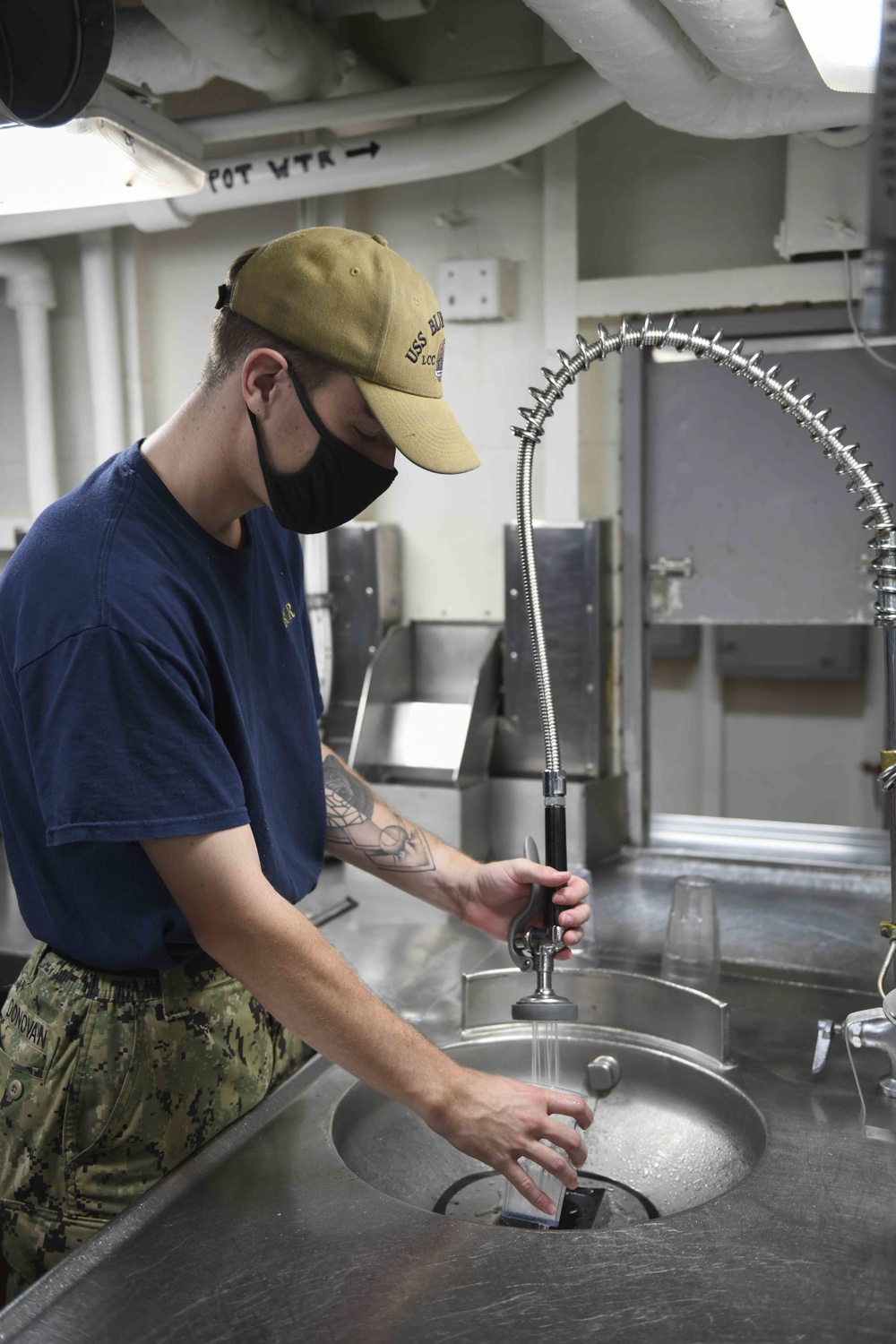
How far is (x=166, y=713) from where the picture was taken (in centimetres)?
93

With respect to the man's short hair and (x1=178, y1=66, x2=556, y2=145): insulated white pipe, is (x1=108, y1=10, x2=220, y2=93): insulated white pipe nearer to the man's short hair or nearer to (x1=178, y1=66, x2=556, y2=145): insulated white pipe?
(x1=178, y1=66, x2=556, y2=145): insulated white pipe

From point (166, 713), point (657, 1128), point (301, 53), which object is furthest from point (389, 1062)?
point (301, 53)

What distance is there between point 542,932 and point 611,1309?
380 mm

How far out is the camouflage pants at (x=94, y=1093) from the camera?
1.11 metres

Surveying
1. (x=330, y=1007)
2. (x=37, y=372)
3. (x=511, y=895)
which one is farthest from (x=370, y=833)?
(x=37, y=372)

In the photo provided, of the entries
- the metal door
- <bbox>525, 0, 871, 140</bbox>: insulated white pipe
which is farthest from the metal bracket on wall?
<bbox>525, 0, 871, 140</bbox>: insulated white pipe

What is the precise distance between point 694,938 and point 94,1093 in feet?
2.70

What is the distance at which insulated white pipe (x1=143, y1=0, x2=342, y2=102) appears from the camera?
172cm

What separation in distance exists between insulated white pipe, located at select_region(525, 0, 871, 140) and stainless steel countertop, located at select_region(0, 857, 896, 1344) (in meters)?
1.25

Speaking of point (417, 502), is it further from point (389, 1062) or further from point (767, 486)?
point (389, 1062)

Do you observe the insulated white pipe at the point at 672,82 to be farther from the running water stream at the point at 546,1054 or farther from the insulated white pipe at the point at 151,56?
the running water stream at the point at 546,1054

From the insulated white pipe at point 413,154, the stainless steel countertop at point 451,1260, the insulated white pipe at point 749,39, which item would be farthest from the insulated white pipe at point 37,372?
the stainless steel countertop at point 451,1260

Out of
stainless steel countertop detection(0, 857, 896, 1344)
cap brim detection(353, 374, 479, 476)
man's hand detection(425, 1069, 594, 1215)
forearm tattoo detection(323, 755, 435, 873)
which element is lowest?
stainless steel countertop detection(0, 857, 896, 1344)

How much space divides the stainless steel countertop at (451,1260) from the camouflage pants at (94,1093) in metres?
0.08
